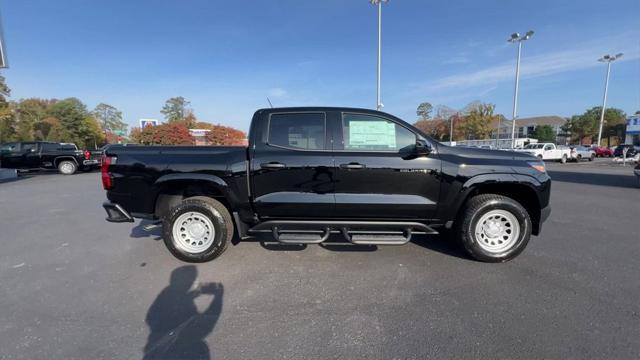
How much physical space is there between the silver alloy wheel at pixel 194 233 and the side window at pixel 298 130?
1372 millimetres

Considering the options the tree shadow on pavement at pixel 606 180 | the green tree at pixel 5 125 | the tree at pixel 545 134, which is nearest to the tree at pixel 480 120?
the tree at pixel 545 134

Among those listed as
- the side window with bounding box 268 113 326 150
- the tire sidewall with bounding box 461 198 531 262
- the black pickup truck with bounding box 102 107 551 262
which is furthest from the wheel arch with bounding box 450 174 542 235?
the side window with bounding box 268 113 326 150

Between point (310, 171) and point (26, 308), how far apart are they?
10.2ft

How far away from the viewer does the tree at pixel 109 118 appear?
3174 inches

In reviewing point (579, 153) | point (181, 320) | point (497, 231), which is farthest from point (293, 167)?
point (579, 153)

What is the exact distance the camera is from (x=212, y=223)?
374 centimetres

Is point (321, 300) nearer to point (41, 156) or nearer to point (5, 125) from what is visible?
point (41, 156)

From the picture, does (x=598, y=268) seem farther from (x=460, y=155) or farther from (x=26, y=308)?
(x=26, y=308)

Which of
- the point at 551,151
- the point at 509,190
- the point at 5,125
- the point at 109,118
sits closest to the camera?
the point at 509,190

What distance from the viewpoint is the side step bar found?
11.7 ft

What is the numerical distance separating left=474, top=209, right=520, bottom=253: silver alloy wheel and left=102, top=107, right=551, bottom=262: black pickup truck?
1cm

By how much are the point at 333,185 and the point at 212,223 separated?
1625 mm

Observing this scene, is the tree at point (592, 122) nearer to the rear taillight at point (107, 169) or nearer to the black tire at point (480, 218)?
the black tire at point (480, 218)

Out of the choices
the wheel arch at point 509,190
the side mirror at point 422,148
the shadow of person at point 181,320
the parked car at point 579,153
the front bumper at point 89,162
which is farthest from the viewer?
the parked car at point 579,153
